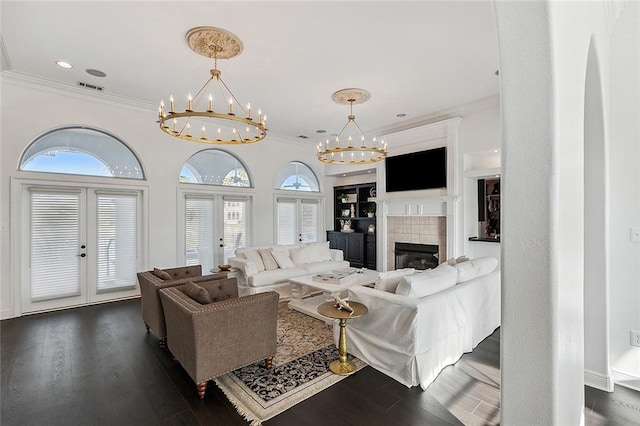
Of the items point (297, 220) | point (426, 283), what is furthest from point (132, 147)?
point (426, 283)

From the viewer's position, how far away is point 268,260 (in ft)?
18.0

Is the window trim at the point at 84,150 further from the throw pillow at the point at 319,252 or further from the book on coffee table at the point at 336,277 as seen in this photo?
the book on coffee table at the point at 336,277

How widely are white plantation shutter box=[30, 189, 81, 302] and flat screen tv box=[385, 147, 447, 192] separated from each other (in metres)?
6.04

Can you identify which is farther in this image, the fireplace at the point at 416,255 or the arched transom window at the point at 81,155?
the fireplace at the point at 416,255

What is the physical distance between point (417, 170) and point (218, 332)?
5249 millimetres

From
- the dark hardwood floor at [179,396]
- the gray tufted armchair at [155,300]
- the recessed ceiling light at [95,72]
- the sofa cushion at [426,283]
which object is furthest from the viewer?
the recessed ceiling light at [95,72]

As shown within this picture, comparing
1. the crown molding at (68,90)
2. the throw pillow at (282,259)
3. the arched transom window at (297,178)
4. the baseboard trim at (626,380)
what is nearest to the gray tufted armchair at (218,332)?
the throw pillow at (282,259)

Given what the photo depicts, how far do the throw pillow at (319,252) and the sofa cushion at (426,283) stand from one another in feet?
10.8

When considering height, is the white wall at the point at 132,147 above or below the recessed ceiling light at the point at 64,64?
below

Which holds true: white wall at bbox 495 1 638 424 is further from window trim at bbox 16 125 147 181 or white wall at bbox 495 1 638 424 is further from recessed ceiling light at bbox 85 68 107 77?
window trim at bbox 16 125 147 181

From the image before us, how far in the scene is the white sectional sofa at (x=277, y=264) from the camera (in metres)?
5.02

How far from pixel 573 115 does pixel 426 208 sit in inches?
200

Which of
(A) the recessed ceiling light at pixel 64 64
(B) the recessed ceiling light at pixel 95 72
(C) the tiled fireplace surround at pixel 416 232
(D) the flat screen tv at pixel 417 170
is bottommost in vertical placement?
(C) the tiled fireplace surround at pixel 416 232

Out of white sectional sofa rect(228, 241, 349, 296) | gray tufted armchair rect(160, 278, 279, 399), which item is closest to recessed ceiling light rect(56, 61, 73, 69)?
gray tufted armchair rect(160, 278, 279, 399)
